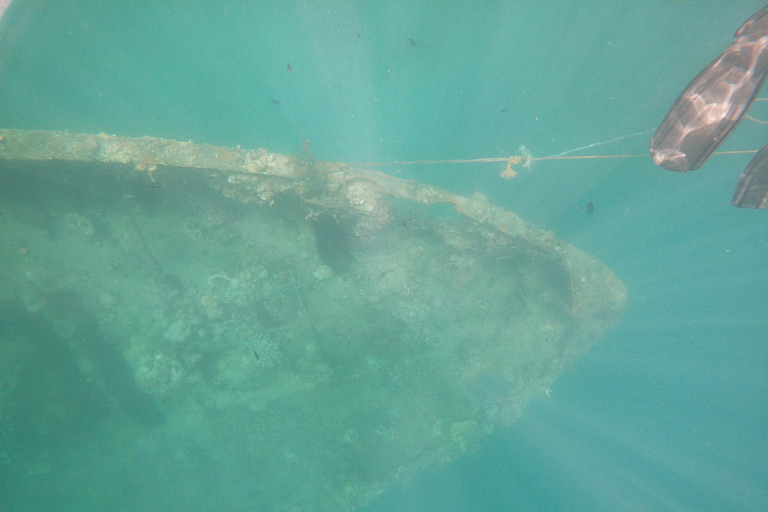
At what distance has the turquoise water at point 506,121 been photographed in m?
10.5

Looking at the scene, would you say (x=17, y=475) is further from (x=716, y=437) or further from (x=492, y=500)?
(x=716, y=437)

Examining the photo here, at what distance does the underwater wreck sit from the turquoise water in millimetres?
1733

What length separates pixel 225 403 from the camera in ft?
20.3

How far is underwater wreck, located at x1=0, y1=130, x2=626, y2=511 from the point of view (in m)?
4.73

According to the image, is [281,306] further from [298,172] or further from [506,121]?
[506,121]

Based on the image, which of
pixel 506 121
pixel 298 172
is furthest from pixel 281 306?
pixel 506 121

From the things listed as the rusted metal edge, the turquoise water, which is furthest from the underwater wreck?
the turquoise water

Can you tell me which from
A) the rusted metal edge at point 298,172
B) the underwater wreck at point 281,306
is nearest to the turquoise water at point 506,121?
the underwater wreck at point 281,306

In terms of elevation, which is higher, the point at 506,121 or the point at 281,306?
the point at 506,121

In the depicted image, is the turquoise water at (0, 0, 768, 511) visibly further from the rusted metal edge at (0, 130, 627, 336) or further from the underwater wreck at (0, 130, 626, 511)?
the rusted metal edge at (0, 130, 627, 336)

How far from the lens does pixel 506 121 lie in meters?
18.2

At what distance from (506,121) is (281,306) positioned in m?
19.4

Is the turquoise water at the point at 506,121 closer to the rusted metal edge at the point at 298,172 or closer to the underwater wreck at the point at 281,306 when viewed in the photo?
the underwater wreck at the point at 281,306

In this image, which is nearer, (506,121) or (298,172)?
(298,172)
